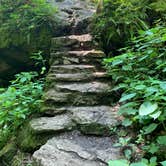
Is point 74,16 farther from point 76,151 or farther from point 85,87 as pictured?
point 76,151

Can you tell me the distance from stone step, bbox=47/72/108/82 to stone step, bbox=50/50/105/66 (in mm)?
460

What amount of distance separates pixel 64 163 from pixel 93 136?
523 millimetres

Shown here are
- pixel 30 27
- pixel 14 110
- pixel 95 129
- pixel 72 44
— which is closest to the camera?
pixel 95 129

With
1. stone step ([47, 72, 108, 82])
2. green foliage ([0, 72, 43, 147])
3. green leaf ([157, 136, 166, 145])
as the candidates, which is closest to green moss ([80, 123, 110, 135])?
green leaf ([157, 136, 166, 145])

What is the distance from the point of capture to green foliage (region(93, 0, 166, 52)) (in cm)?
419

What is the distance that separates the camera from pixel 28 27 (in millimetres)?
5180

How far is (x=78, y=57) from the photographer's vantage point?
405 centimetres

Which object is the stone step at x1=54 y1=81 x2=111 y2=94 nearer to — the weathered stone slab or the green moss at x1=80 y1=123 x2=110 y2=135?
the weathered stone slab

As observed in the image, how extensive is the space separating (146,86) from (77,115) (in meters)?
0.85

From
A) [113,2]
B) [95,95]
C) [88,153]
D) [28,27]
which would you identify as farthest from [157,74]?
[28,27]

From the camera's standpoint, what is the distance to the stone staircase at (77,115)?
2059 mm

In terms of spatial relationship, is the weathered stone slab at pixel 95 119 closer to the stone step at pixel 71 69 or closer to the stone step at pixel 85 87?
the stone step at pixel 85 87

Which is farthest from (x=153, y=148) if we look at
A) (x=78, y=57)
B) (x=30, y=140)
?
(x=78, y=57)

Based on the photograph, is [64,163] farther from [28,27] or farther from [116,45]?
[28,27]
